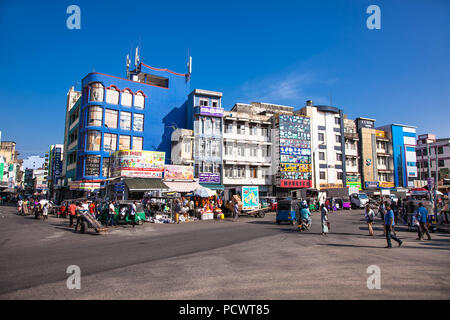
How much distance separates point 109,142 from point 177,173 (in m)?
11.5

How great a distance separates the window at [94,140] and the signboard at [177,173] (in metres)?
11.0

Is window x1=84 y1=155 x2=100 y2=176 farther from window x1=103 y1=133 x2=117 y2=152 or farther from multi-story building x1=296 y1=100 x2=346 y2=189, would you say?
multi-story building x1=296 y1=100 x2=346 y2=189

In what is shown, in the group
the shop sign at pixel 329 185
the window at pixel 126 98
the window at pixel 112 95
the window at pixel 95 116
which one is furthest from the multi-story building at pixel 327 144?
the window at pixel 95 116

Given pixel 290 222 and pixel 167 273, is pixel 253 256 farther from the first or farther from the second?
pixel 290 222

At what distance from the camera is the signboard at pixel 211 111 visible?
41381 millimetres

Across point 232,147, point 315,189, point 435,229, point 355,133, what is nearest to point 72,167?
point 232,147

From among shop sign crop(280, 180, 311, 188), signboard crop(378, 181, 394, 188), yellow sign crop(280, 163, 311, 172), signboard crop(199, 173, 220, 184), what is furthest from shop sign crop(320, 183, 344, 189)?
signboard crop(199, 173, 220, 184)

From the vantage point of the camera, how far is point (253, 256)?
10102 mm

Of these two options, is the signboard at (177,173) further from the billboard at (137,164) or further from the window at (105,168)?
the window at (105,168)

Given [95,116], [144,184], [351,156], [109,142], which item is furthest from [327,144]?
[95,116]

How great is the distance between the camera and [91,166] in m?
37.3

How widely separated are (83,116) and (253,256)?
36.6m

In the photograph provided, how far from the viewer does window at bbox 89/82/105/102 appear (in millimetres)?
38344

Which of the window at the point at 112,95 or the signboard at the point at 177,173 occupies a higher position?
the window at the point at 112,95
